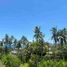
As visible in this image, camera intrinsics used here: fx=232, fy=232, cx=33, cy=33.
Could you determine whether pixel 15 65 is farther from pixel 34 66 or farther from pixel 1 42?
pixel 1 42

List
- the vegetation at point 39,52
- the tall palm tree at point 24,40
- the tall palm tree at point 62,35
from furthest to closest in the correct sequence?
the tall palm tree at point 24,40 → the tall palm tree at point 62,35 → the vegetation at point 39,52

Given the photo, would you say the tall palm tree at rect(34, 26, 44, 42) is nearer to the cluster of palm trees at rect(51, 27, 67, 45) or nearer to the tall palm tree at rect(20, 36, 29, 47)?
the cluster of palm trees at rect(51, 27, 67, 45)

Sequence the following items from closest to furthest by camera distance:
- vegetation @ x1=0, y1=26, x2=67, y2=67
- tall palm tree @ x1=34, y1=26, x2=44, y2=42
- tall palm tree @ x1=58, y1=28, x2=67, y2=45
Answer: vegetation @ x1=0, y1=26, x2=67, y2=67
tall palm tree @ x1=34, y1=26, x2=44, y2=42
tall palm tree @ x1=58, y1=28, x2=67, y2=45

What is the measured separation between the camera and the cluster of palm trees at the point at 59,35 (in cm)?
10495

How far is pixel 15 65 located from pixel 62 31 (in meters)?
45.2

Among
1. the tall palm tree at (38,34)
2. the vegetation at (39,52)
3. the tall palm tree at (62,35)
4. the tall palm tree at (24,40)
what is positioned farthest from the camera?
the tall palm tree at (24,40)

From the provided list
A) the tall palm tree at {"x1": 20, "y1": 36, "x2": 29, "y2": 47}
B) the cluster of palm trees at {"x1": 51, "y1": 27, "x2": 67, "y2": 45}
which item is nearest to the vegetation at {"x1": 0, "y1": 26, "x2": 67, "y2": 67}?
the cluster of palm trees at {"x1": 51, "y1": 27, "x2": 67, "y2": 45}

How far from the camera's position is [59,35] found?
106m

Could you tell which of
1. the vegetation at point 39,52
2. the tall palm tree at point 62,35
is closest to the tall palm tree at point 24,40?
the vegetation at point 39,52

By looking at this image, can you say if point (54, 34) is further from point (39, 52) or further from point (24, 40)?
point (24, 40)

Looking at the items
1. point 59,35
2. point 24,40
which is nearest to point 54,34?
point 59,35

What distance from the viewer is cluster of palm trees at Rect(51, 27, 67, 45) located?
10495 centimetres

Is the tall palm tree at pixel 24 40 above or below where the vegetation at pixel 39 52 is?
above

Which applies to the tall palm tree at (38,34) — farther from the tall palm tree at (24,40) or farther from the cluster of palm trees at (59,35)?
the tall palm tree at (24,40)
